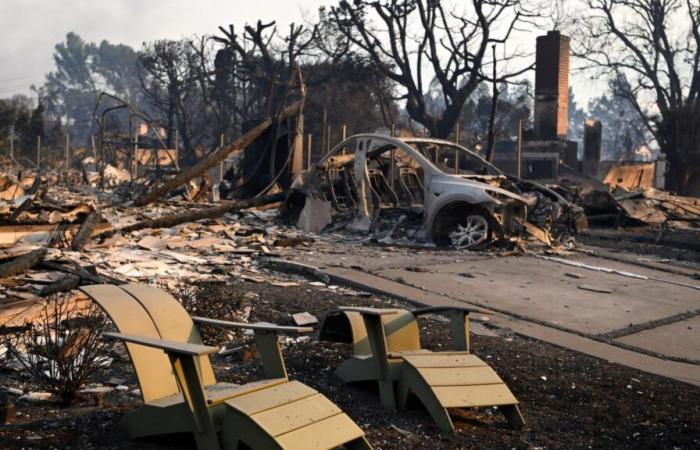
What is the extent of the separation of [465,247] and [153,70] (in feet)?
111

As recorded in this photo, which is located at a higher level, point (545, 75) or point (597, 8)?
point (597, 8)

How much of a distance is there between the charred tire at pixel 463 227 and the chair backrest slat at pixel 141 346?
24.0 feet

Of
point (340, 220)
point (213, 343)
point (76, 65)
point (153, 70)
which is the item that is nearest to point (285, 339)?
point (213, 343)

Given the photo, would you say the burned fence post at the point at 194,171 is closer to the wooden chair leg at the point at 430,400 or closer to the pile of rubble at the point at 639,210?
the pile of rubble at the point at 639,210

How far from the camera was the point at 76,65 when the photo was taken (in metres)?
127

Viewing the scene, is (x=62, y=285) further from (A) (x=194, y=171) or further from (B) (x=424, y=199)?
(A) (x=194, y=171)

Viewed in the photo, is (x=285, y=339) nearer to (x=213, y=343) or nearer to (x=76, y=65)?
(x=213, y=343)

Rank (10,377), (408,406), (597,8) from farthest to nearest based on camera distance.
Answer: (597,8) → (10,377) → (408,406)

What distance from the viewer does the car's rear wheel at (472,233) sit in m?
10.5

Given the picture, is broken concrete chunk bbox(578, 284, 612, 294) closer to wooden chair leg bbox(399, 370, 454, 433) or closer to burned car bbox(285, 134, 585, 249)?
burned car bbox(285, 134, 585, 249)

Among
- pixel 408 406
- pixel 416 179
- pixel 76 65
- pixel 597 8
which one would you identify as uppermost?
pixel 76 65

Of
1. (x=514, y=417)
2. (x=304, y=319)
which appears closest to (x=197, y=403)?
(x=514, y=417)

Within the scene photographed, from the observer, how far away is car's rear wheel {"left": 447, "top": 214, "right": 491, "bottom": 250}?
1052 cm

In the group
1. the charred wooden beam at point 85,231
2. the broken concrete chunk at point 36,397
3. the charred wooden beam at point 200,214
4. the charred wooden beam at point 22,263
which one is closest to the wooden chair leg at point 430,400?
the broken concrete chunk at point 36,397
